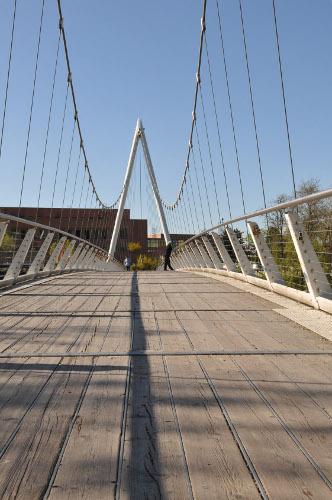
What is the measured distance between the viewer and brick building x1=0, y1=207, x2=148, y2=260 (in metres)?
57.3

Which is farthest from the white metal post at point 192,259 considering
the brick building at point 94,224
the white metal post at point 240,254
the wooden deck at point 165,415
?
the brick building at point 94,224

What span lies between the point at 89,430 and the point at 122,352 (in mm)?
1081

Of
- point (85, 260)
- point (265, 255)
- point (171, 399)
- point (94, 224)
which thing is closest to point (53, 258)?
point (265, 255)

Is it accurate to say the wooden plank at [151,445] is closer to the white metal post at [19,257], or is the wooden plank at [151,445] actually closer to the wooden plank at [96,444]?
the wooden plank at [96,444]

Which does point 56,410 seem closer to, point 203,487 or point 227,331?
point 203,487

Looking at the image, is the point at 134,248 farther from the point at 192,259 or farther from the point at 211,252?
the point at 211,252

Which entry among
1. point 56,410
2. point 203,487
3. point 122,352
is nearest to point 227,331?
point 122,352

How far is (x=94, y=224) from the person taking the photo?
5969 cm

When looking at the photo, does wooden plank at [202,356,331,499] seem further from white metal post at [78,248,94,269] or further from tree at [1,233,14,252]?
white metal post at [78,248,94,269]

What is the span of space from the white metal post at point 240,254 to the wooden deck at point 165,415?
3360mm

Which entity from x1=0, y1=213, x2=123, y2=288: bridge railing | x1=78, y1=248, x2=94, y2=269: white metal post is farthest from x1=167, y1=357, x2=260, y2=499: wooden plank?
x1=78, y1=248, x2=94, y2=269: white metal post

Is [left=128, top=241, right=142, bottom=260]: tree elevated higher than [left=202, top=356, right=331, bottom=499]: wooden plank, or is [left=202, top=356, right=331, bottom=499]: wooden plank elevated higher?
[left=128, top=241, right=142, bottom=260]: tree

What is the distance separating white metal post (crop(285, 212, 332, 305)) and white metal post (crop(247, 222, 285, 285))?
135 centimetres

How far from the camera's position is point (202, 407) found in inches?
73.4
